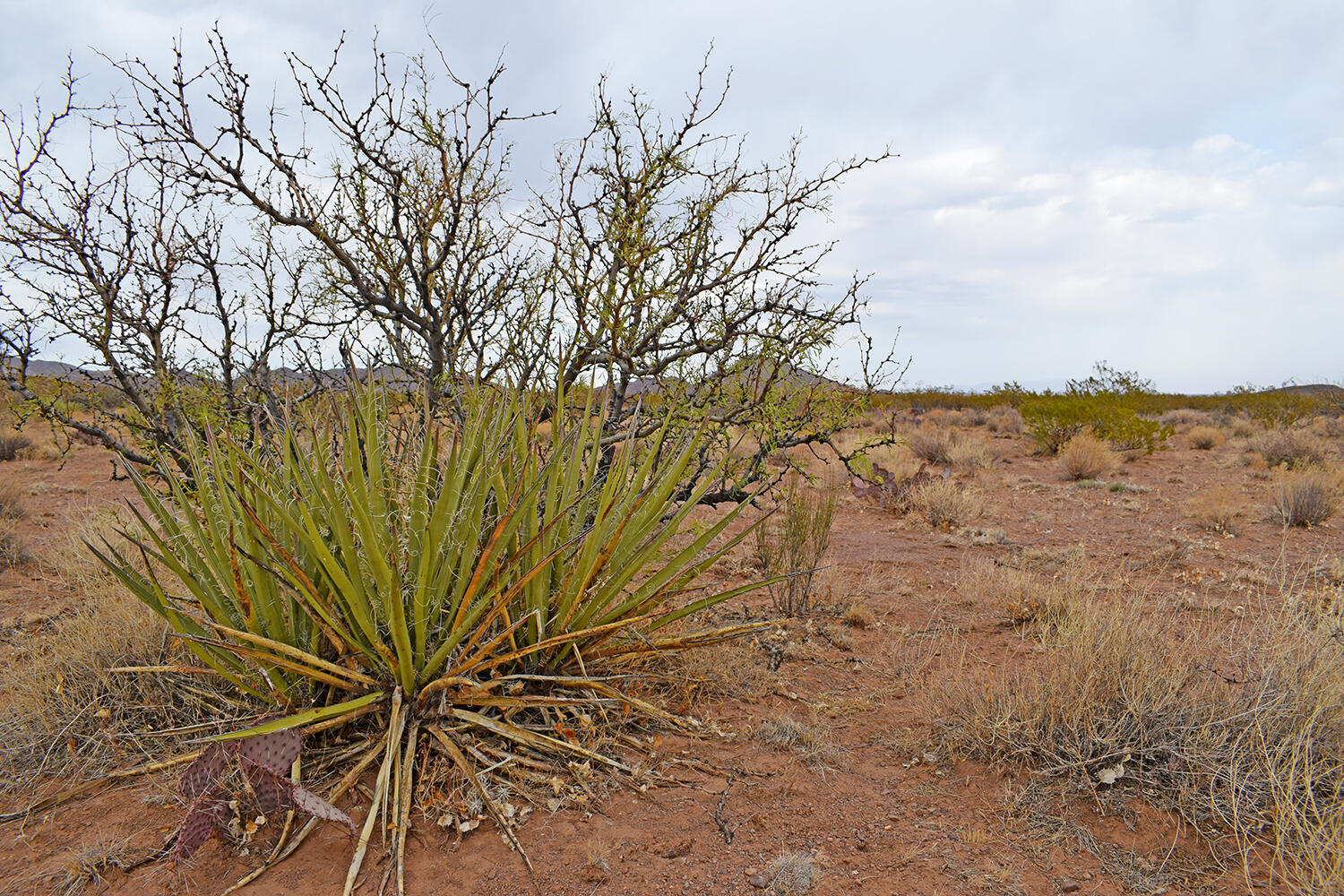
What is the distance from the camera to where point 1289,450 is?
1343 cm

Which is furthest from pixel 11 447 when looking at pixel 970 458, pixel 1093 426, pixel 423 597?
pixel 1093 426

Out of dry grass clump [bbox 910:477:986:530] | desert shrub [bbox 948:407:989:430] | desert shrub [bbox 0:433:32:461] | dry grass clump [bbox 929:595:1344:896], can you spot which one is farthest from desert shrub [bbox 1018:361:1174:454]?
desert shrub [bbox 0:433:32:461]

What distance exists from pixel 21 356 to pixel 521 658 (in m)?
3.90

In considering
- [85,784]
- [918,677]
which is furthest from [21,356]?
[918,677]

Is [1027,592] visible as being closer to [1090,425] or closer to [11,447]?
[1090,425]

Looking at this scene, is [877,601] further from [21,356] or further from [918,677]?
[21,356]

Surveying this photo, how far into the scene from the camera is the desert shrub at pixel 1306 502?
28.7 feet

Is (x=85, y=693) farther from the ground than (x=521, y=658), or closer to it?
closer to it

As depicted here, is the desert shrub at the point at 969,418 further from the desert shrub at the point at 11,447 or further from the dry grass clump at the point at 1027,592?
the desert shrub at the point at 11,447

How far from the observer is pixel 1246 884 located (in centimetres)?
237

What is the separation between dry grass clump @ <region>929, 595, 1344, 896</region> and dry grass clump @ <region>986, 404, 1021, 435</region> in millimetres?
18265

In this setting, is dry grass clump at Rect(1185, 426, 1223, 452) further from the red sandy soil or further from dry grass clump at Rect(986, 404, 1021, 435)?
the red sandy soil

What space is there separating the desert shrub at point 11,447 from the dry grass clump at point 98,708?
522 inches

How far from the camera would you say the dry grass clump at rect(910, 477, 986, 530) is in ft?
29.3
